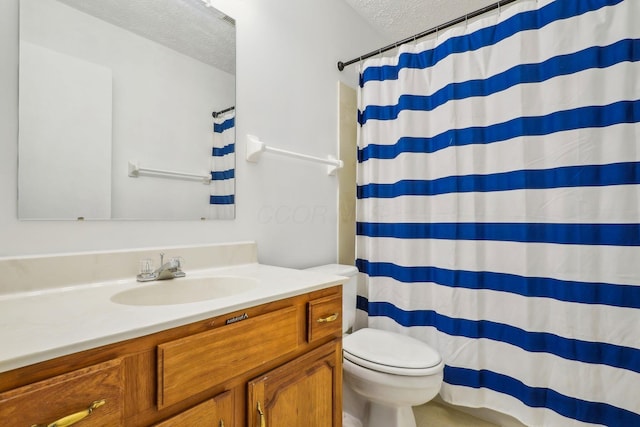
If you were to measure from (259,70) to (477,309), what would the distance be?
155 cm

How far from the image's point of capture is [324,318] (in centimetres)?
98

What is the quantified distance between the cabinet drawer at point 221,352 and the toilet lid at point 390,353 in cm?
51

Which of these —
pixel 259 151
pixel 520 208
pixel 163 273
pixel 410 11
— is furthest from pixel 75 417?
pixel 410 11

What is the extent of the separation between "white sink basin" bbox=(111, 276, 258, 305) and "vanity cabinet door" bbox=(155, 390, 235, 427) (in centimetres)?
35

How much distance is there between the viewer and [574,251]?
120 cm

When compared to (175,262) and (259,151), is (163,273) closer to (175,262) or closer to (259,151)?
(175,262)

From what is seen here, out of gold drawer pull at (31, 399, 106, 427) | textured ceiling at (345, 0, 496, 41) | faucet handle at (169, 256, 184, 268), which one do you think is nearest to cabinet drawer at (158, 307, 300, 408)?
gold drawer pull at (31, 399, 106, 427)

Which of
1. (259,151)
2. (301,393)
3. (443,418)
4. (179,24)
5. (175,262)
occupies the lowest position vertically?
(443,418)

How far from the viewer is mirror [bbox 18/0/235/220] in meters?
0.87

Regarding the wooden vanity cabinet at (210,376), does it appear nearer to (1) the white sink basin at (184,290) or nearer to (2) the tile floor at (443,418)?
(1) the white sink basin at (184,290)

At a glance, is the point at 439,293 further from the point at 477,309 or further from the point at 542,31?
the point at 542,31

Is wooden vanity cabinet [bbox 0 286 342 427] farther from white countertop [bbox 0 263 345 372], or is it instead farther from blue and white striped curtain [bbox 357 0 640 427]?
blue and white striped curtain [bbox 357 0 640 427]

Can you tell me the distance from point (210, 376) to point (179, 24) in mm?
1255

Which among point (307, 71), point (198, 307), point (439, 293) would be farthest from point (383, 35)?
point (198, 307)
